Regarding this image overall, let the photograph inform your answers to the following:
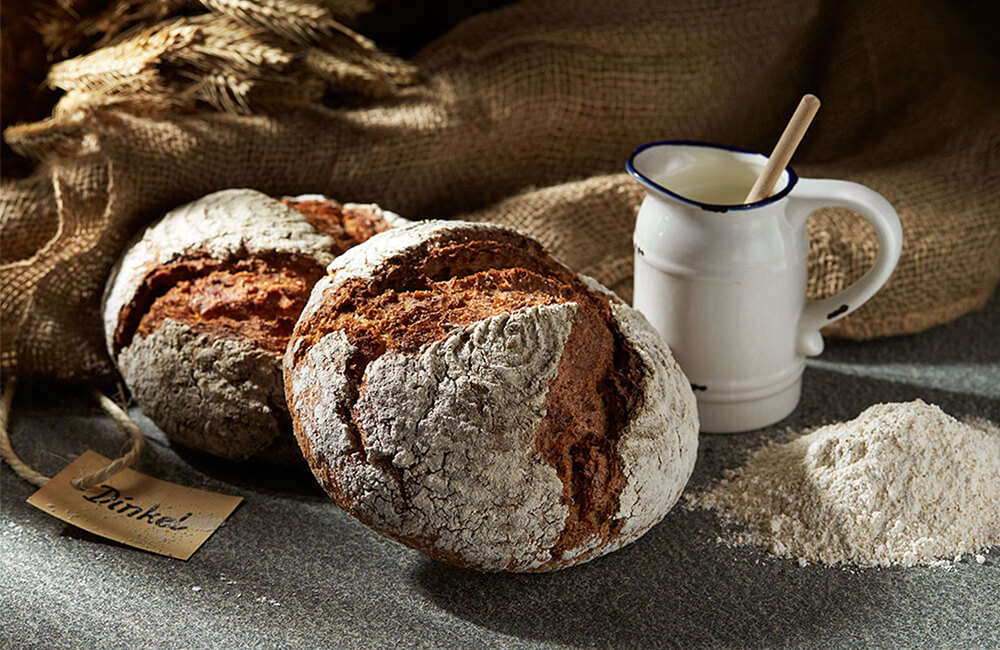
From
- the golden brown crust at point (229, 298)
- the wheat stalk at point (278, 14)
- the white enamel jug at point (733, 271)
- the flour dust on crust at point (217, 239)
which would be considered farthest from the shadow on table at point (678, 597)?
the wheat stalk at point (278, 14)

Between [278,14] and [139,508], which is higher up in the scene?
[278,14]

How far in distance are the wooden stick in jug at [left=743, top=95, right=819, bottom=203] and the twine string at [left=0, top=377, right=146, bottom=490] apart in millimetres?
854

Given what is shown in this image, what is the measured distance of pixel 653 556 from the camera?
1199 millimetres

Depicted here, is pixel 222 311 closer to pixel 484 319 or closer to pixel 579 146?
pixel 484 319

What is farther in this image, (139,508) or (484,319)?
(139,508)

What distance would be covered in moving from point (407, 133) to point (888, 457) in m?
0.89

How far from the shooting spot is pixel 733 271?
1305 millimetres

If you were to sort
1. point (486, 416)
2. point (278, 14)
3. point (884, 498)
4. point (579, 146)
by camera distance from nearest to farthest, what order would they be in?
point (486, 416) → point (884, 498) → point (278, 14) → point (579, 146)

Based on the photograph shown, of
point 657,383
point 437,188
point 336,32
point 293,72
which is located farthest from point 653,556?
point 336,32

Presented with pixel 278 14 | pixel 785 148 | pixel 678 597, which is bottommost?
pixel 678 597

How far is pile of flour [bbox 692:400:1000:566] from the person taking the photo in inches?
45.9

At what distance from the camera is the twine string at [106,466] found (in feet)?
4.33

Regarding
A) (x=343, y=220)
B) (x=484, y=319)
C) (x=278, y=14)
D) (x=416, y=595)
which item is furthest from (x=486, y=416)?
(x=278, y=14)

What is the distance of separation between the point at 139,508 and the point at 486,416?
51cm
